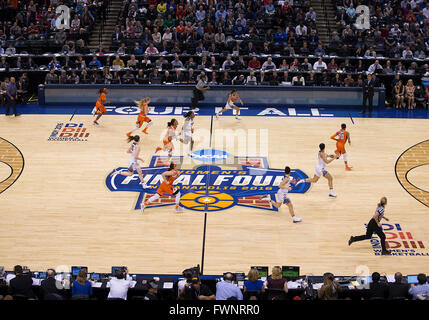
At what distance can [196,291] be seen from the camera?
41.8 feet

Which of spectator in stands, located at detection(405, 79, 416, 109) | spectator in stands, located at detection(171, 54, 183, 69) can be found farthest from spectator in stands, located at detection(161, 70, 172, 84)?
spectator in stands, located at detection(405, 79, 416, 109)

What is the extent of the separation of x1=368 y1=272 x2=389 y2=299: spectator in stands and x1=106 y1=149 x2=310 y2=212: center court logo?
6.50 metres

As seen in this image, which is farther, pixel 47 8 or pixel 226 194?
pixel 47 8

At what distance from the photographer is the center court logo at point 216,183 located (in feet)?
65.2

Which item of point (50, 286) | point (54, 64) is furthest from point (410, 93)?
point (50, 286)

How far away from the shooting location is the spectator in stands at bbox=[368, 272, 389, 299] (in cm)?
1316

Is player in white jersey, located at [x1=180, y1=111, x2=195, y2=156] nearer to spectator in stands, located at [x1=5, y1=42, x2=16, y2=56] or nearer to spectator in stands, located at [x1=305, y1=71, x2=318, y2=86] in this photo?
spectator in stands, located at [x1=305, y1=71, x2=318, y2=86]

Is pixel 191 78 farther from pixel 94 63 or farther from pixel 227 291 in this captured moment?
pixel 227 291

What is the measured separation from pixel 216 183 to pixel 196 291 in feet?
28.3

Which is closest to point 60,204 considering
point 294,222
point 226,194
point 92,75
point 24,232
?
point 24,232

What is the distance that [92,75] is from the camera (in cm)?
3005

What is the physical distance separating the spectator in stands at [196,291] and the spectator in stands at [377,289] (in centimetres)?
310

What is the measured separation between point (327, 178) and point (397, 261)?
3.89 m

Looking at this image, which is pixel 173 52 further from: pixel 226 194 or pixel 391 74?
pixel 226 194
